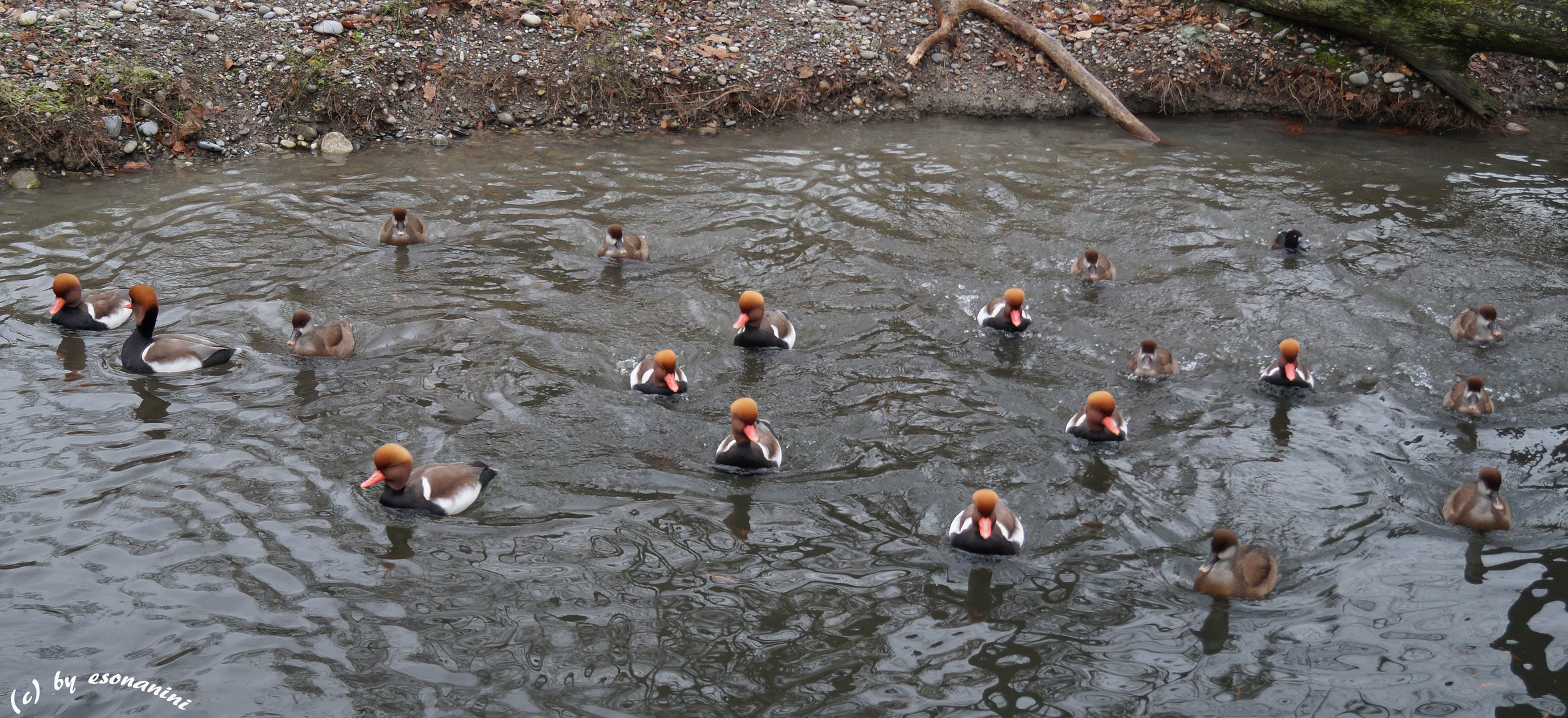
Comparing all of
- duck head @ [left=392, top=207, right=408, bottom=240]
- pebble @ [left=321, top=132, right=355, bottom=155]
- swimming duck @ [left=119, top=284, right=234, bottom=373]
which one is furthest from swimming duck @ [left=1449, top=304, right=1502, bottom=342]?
pebble @ [left=321, top=132, right=355, bottom=155]

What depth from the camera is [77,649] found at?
17.8ft

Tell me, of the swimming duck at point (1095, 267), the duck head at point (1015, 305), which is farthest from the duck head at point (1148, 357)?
the swimming duck at point (1095, 267)

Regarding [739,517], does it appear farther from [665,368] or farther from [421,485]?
[421,485]

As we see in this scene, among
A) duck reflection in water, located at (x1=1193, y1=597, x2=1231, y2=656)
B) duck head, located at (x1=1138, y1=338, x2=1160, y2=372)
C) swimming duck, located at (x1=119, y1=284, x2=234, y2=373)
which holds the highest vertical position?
duck head, located at (x1=1138, y1=338, x2=1160, y2=372)

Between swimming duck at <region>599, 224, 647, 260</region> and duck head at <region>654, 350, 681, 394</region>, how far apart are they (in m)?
2.75

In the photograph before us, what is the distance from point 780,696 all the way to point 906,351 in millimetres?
4254

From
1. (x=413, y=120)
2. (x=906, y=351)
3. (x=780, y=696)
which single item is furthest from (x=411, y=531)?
(x=413, y=120)

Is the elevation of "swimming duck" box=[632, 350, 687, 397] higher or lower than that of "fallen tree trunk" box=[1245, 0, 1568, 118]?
lower

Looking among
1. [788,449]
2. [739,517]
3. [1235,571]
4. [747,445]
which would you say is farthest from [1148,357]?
[739,517]

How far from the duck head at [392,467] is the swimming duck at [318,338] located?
2.18 m

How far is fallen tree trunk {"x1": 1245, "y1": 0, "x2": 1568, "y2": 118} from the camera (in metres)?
12.9

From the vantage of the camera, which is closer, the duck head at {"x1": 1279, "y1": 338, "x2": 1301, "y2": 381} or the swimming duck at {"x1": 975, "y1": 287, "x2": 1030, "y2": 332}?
the duck head at {"x1": 1279, "y1": 338, "x2": 1301, "y2": 381}

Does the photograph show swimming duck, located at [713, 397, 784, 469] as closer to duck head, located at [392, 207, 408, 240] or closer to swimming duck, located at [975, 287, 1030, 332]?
swimming duck, located at [975, 287, 1030, 332]

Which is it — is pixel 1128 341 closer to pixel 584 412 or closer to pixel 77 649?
pixel 584 412
